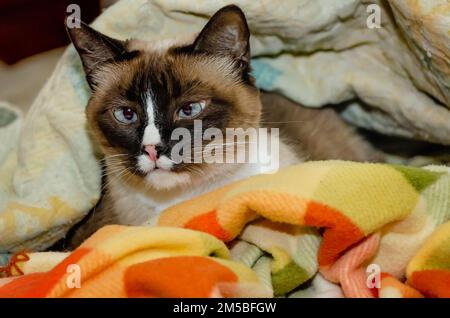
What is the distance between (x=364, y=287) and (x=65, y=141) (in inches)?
36.4

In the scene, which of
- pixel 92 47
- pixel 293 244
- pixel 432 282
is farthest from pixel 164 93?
pixel 432 282

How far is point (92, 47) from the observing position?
4.89 ft

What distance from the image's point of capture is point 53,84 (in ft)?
5.49

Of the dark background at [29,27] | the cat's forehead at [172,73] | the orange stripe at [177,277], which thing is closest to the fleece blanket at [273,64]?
the cat's forehead at [172,73]

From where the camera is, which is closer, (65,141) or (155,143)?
(155,143)

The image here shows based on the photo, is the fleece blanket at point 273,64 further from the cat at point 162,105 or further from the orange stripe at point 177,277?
the orange stripe at point 177,277

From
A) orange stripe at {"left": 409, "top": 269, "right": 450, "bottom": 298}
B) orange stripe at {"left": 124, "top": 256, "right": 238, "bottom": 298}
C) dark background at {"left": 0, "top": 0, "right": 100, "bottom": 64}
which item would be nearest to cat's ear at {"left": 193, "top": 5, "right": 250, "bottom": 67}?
orange stripe at {"left": 124, "top": 256, "right": 238, "bottom": 298}

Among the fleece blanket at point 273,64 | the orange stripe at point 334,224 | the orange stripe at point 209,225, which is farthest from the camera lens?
the fleece blanket at point 273,64

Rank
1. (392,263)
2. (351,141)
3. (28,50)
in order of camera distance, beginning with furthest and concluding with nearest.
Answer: (28,50), (351,141), (392,263)

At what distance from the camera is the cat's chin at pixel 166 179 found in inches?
54.4

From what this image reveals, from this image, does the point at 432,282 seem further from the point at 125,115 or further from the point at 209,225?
the point at 125,115

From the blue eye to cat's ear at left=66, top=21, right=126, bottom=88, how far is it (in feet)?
0.78
